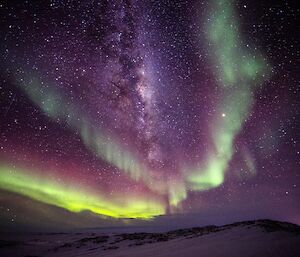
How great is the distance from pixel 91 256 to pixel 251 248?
10197 mm

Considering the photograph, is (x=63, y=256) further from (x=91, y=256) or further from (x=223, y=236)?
(x=223, y=236)

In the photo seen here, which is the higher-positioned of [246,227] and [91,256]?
[246,227]

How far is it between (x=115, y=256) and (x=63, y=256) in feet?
22.2

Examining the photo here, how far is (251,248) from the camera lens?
9648 millimetres

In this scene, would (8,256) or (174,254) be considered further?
(8,256)

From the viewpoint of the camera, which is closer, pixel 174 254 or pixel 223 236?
pixel 174 254

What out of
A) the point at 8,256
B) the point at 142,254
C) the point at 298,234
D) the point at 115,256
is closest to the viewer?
the point at 298,234

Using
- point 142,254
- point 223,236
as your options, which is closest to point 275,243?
point 223,236

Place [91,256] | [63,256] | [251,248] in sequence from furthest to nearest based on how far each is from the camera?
[63,256]
[91,256]
[251,248]

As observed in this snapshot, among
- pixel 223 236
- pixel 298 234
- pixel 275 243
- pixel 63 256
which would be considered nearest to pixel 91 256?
pixel 63 256

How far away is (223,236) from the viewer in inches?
518

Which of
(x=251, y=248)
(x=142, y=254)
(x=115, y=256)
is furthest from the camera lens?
(x=115, y=256)

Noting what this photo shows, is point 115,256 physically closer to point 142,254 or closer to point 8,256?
point 142,254

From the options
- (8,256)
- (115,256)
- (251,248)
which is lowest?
(8,256)
